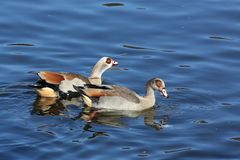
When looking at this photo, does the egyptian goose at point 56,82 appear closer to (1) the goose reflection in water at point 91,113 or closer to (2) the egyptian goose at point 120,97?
(1) the goose reflection in water at point 91,113

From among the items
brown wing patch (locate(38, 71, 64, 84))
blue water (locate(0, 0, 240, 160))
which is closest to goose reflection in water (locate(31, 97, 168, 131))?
blue water (locate(0, 0, 240, 160))

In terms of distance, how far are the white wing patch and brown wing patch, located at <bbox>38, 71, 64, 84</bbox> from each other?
11 centimetres

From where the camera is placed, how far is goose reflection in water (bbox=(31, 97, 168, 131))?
665 inches

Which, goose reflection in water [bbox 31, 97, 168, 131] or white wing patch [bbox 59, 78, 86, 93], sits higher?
white wing patch [bbox 59, 78, 86, 93]

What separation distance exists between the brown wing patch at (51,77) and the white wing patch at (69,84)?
108 mm

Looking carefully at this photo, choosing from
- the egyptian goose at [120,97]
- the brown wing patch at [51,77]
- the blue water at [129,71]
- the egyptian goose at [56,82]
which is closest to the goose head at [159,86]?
the egyptian goose at [120,97]

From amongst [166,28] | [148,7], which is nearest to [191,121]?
[166,28]

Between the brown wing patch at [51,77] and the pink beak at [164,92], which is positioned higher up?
the brown wing patch at [51,77]

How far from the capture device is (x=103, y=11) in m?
22.7

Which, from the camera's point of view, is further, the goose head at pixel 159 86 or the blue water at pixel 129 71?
the goose head at pixel 159 86

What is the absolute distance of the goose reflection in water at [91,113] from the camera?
16891mm

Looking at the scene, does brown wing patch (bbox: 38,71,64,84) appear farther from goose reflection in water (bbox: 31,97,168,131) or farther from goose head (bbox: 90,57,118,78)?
goose head (bbox: 90,57,118,78)

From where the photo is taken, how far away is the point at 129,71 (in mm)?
19438

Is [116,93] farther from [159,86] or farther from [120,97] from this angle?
[159,86]
